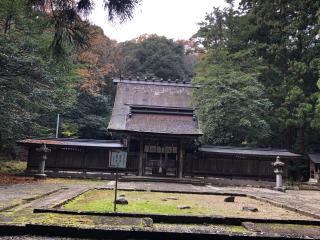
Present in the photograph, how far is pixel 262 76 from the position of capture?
28.8 metres

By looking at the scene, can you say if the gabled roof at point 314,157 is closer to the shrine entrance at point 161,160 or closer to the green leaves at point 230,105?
the green leaves at point 230,105

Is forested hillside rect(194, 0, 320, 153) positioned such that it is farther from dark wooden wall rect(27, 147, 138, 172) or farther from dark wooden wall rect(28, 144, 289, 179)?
dark wooden wall rect(27, 147, 138, 172)

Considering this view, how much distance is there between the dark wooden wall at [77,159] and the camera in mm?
22547

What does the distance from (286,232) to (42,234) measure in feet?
13.5

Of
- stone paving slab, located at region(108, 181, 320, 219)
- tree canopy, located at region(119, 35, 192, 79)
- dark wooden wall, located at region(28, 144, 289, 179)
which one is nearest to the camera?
stone paving slab, located at region(108, 181, 320, 219)

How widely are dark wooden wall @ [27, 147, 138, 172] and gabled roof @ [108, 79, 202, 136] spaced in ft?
6.64

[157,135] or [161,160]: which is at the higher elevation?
[157,135]

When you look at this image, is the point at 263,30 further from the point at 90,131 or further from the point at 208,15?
the point at 90,131

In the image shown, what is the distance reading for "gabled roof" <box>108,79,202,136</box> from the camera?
76.1 feet

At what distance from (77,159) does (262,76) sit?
15974mm

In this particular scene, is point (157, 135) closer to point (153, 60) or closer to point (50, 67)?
point (50, 67)

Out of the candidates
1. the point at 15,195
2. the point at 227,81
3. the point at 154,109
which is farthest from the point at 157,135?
the point at 15,195

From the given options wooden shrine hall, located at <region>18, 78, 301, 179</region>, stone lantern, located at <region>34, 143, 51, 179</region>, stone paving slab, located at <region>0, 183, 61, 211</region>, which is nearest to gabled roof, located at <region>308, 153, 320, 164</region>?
wooden shrine hall, located at <region>18, 78, 301, 179</region>

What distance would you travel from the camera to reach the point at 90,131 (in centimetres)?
3544
